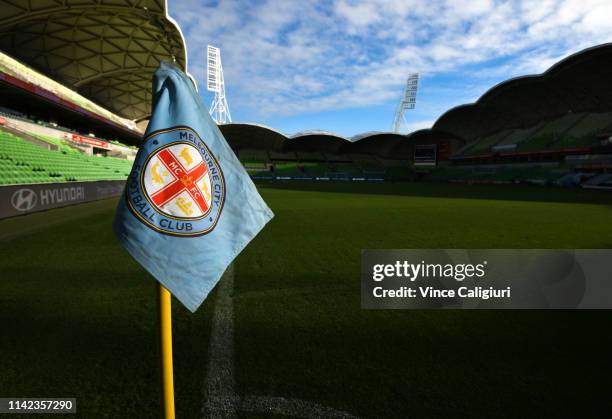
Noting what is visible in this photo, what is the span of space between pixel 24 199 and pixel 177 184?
33.8 feet

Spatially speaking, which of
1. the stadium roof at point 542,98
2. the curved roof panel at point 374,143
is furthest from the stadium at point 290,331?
the curved roof panel at point 374,143

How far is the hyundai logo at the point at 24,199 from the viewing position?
783 centimetres

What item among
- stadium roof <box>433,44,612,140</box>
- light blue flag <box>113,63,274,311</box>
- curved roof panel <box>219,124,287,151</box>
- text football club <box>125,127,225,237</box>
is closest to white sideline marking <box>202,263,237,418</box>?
light blue flag <box>113,63,274,311</box>

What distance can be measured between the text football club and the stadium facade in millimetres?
3617

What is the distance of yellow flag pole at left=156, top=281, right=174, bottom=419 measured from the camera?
1209mm

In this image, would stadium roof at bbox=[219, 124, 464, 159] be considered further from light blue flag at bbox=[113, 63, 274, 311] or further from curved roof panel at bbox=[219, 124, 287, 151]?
light blue flag at bbox=[113, 63, 274, 311]

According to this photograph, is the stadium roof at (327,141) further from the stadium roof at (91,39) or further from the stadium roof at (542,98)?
the stadium roof at (91,39)

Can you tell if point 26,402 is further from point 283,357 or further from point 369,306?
point 369,306

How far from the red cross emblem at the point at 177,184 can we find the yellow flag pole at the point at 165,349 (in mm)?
381

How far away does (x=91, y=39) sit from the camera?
25078 millimetres

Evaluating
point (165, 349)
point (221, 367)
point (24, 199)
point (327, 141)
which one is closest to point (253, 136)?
point (327, 141)

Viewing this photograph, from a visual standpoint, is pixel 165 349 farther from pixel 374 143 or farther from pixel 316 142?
pixel 374 143

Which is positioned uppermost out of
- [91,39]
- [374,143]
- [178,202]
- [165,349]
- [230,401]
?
[91,39]

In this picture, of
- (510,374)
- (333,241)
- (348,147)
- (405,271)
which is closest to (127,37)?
(333,241)
